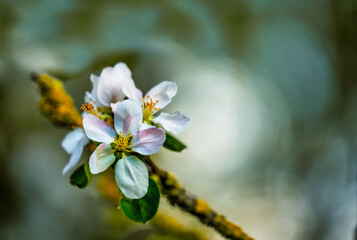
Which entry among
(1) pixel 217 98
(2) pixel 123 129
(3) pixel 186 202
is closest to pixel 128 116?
(2) pixel 123 129

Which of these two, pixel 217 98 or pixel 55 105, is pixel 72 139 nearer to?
pixel 55 105

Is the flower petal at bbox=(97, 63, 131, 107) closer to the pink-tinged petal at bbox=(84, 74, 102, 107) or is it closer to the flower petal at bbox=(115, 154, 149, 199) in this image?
the pink-tinged petal at bbox=(84, 74, 102, 107)

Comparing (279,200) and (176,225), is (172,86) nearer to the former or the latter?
(176,225)

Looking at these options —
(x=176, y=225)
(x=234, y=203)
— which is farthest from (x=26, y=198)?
(x=176, y=225)

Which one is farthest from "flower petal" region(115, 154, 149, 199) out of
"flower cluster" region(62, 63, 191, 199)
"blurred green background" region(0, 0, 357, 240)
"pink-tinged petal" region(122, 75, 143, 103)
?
"blurred green background" region(0, 0, 357, 240)

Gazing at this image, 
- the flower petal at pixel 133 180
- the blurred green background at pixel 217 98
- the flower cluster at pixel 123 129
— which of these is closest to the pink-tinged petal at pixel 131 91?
the flower cluster at pixel 123 129

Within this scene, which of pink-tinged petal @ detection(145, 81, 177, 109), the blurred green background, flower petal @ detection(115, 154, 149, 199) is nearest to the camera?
flower petal @ detection(115, 154, 149, 199)

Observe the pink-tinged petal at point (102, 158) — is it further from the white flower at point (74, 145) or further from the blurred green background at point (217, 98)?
the blurred green background at point (217, 98)
